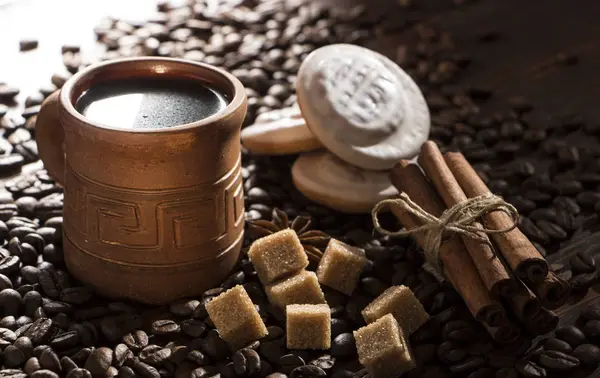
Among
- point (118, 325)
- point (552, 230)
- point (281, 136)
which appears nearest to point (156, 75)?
point (281, 136)

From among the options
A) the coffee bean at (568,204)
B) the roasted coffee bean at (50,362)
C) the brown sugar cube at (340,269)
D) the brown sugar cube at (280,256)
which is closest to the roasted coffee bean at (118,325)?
the roasted coffee bean at (50,362)

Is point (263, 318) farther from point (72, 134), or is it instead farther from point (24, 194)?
point (24, 194)

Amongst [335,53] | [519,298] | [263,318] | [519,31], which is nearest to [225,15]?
[335,53]

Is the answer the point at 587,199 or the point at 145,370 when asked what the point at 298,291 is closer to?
the point at 145,370

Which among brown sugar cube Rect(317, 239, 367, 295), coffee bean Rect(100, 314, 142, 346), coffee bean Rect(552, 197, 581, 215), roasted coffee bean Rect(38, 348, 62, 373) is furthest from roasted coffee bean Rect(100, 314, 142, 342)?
coffee bean Rect(552, 197, 581, 215)

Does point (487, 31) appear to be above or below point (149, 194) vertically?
below

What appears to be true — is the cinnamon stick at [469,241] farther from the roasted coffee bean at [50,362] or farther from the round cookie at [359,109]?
the roasted coffee bean at [50,362]

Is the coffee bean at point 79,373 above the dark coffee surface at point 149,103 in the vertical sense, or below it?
below
